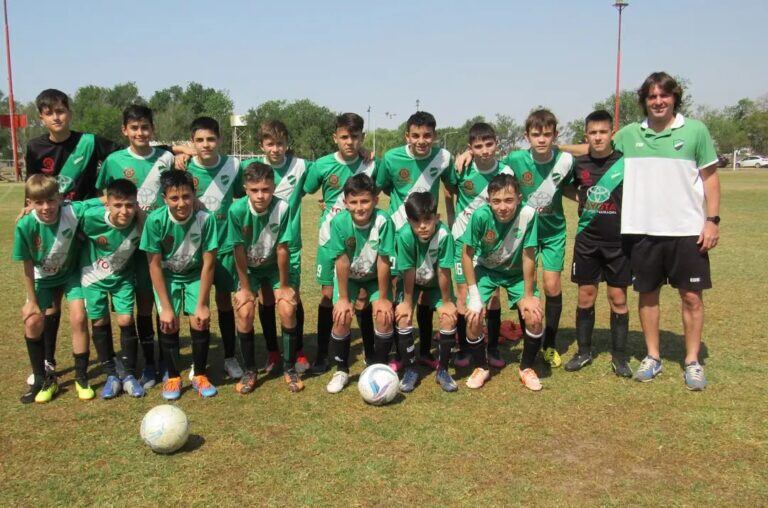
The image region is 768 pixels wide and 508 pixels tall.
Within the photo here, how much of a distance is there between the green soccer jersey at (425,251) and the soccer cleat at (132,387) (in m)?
2.09

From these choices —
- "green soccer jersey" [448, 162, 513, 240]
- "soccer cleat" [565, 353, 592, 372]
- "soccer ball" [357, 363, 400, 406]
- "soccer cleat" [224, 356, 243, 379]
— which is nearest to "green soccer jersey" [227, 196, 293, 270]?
"soccer cleat" [224, 356, 243, 379]

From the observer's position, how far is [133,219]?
452cm

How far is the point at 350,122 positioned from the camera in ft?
16.7

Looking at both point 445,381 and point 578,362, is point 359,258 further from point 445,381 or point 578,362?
point 578,362

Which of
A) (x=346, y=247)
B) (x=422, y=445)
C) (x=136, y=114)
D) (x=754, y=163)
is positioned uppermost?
(x=754, y=163)

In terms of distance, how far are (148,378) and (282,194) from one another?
70.8 inches

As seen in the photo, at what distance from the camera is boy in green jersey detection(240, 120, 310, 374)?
4.96m

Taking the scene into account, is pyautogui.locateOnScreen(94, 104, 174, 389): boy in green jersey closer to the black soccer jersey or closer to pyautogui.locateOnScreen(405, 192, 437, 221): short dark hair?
pyautogui.locateOnScreen(405, 192, 437, 221): short dark hair

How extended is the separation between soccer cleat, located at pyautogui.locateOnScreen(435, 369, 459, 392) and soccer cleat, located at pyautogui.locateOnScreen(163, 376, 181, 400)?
1912mm

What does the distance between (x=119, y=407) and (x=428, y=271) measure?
240cm

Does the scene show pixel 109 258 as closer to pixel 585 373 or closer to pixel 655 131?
pixel 585 373

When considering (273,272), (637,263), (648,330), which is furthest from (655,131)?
(273,272)

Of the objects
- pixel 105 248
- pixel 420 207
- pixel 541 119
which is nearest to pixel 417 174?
pixel 420 207

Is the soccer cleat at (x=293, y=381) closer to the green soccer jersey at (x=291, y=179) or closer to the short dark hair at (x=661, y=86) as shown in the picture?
the green soccer jersey at (x=291, y=179)
